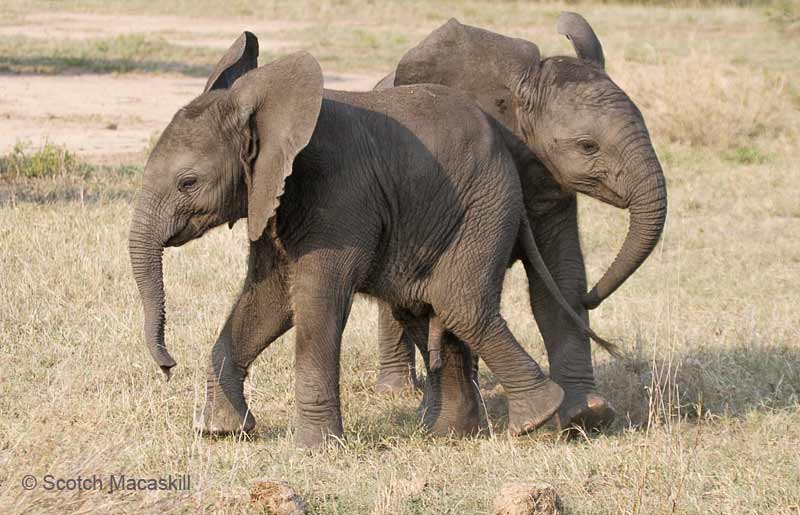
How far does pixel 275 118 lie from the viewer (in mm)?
5273

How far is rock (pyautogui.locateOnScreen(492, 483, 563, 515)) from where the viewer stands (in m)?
4.66

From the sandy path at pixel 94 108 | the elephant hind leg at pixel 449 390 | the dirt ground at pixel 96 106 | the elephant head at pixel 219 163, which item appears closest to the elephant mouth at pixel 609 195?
the elephant hind leg at pixel 449 390

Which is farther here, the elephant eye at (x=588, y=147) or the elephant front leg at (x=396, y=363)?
the elephant front leg at (x=396, y=363)

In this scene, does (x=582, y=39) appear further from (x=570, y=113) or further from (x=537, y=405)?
(x=537, y=405)

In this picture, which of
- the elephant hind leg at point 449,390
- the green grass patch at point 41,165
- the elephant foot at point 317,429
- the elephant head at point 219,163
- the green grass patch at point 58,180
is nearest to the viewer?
the elephant head at point 219,163

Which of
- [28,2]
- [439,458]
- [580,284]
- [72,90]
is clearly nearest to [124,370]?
[439,458]

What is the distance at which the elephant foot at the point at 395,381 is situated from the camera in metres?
7.17

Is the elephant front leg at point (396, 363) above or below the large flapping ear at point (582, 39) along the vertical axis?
below

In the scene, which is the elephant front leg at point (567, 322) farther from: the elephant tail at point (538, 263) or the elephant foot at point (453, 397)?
the elephant foot at point (453, 397)

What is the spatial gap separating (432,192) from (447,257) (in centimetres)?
32

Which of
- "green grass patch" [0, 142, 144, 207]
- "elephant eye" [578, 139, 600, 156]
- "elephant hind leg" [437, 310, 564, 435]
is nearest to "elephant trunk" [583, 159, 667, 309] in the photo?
"elephant eye" [578, 139, 600, 156]

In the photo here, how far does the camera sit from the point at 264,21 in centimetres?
3136

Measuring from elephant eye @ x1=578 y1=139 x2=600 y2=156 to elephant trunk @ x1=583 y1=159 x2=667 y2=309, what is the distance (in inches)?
9.9

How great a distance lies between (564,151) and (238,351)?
1.82 metres
